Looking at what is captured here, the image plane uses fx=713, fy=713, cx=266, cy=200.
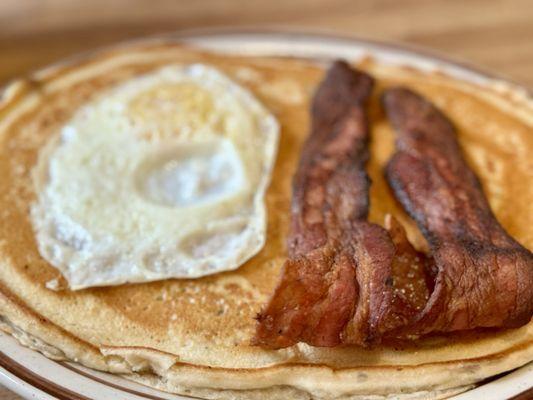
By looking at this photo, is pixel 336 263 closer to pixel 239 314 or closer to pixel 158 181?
pixel 239 314

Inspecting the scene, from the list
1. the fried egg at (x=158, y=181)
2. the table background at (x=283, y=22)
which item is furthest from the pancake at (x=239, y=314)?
the table background at (x=283, y=22)

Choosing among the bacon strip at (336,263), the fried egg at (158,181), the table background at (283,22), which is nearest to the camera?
the bacon strip at (336,263)

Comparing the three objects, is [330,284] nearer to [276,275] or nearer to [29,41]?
[276,275]

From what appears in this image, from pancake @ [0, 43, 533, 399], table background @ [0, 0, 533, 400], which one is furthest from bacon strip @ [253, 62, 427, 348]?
table background @ [0, 0, 533, 400]

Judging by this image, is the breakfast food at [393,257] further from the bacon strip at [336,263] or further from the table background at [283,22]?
the table background at [283,22]

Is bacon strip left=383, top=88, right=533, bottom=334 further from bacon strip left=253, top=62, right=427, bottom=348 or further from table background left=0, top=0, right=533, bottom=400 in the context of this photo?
table background left=0, top=0, right=533, bottom=400
